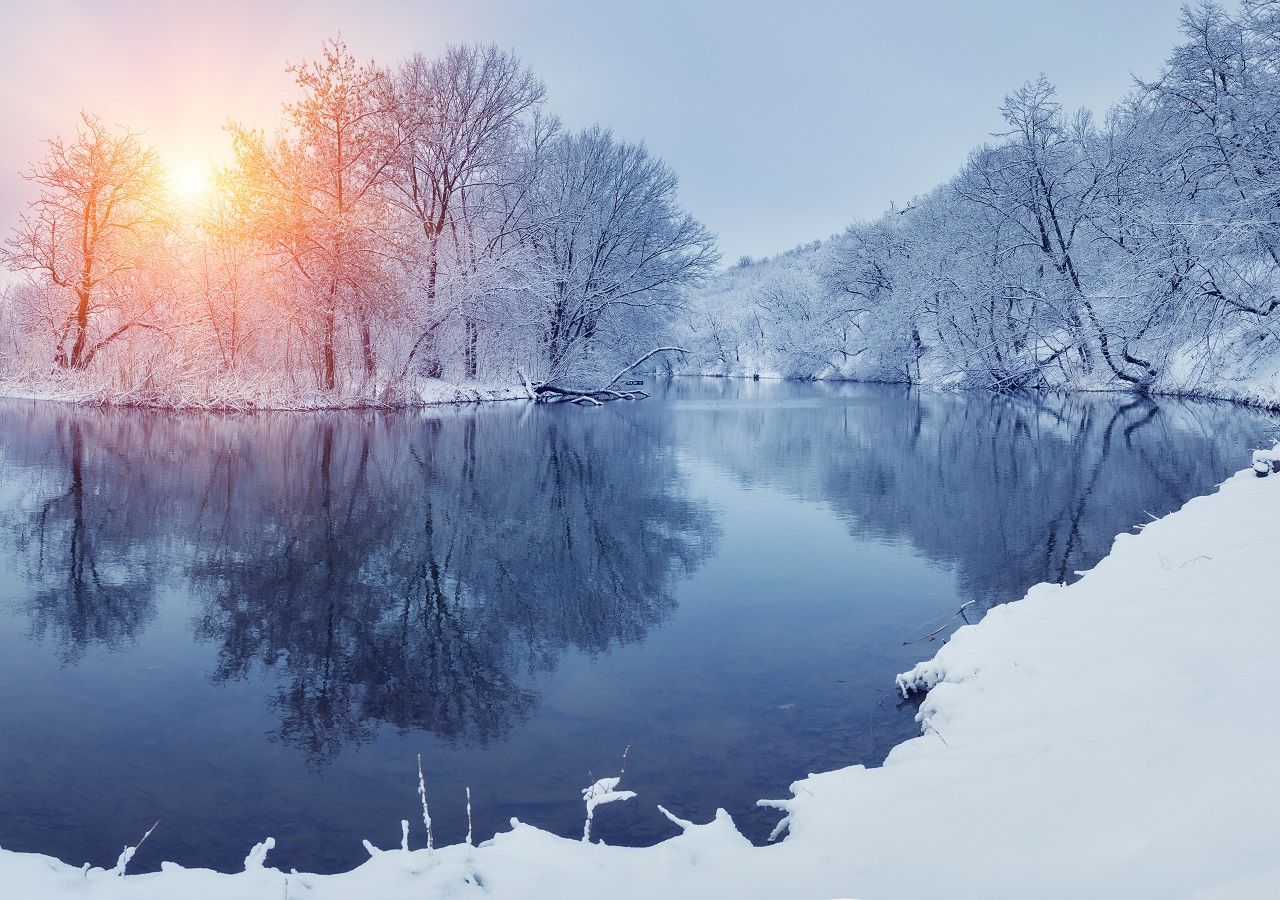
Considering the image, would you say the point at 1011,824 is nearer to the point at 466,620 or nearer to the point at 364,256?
the point at 466,620

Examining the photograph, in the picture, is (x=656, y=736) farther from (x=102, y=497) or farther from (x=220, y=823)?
(x=102, y=497)

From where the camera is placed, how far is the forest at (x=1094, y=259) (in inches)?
702

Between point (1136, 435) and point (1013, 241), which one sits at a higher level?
point (1013, 241)

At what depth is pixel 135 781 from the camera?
3.92 meters

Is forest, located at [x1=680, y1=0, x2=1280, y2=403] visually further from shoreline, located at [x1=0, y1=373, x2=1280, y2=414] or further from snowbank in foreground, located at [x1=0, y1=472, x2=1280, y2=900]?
snowbank in foreground, located at [x1=0, y1=472, x2=1280, y2=900]

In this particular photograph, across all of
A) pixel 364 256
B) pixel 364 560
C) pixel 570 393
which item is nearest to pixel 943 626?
pixel 364 560

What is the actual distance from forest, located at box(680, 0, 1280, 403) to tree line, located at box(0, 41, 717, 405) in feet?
49.1

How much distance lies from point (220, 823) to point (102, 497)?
9.33m

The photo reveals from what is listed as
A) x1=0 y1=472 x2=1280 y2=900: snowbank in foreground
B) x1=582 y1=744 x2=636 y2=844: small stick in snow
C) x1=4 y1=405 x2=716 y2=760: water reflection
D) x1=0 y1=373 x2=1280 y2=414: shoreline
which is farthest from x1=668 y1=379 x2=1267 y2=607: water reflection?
x1=582 y1=744 x2=636 y2=844: small stick in snow

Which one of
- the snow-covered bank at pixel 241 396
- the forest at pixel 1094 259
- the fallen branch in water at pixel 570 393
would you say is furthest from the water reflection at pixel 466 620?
the fallen branch in water at pixel 570 393

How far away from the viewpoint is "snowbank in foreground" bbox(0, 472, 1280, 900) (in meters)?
2.50

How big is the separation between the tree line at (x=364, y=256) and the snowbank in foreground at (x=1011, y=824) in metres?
25.4

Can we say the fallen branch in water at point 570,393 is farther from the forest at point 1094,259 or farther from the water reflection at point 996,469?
the forest at point 1094,259

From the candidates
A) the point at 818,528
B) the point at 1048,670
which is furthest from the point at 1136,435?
the point at 1048,670
